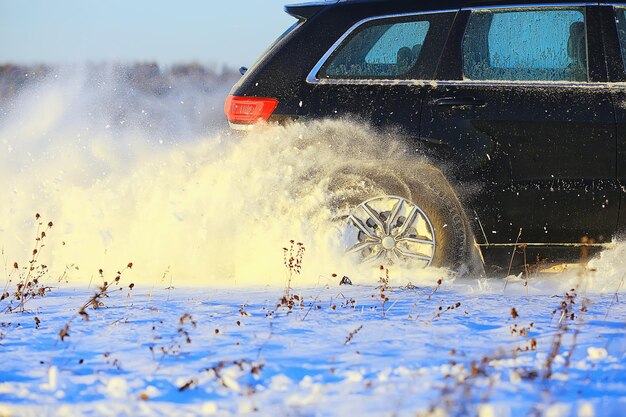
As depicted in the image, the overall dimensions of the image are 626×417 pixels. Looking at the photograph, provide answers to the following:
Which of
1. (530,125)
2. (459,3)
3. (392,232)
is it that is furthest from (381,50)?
(392,232)

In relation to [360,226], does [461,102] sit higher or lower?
higher

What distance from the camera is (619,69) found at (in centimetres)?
614

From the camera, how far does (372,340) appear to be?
4.47 metres

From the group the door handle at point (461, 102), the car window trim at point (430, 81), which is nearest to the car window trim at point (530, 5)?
the car window trim at point (430, 81)

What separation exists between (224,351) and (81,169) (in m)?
4.25

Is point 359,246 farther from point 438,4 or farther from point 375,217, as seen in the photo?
point 438,4

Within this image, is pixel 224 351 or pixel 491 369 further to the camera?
pixel 224 351

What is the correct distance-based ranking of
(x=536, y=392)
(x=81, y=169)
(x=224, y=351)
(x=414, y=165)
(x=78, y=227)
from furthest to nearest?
(x=81, y=169) < (x=78, y=227) < (x=414, y=165) < (x=224, y=351) < (x=536, y=392)

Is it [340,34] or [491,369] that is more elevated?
[340,34]

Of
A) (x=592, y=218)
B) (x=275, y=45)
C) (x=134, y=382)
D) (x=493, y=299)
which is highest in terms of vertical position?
(x=275, y=45)

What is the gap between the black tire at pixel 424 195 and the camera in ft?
20.2

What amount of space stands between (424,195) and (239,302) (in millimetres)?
1378

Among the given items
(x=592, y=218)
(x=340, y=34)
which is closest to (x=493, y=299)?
(x=592, y=218)

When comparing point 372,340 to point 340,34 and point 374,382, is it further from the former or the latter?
point 340,34
